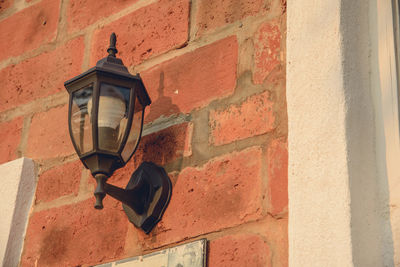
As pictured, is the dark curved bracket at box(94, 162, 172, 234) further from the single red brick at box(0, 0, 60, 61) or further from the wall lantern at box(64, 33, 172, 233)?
the single red brick at box(0, 0, 60, 61)

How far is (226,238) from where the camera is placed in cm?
196

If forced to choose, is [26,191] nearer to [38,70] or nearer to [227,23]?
[38,70]

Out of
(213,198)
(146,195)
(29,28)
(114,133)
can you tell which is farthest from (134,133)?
(29,28)

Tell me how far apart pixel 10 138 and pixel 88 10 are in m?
0.52

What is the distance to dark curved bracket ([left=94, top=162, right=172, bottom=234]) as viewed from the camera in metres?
2.14

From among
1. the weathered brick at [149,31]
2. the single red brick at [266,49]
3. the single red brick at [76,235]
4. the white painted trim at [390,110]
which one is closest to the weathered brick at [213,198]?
the single red brick at [76,235]

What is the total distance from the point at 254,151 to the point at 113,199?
0.50m

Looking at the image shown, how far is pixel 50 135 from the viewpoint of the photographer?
2625mm

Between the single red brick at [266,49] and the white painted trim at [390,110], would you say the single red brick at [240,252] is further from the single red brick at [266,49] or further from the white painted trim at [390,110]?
the single red brick at [266,49]

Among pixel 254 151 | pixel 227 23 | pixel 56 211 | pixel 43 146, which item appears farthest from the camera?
pixel 43 146

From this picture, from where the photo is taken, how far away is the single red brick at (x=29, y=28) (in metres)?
2.89

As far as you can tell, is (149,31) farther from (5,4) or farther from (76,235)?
(5,4)

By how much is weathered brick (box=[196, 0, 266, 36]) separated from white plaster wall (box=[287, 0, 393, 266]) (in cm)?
24

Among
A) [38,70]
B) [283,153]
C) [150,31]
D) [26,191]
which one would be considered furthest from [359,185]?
[38,70]
